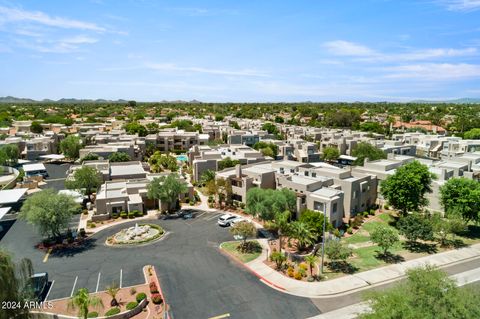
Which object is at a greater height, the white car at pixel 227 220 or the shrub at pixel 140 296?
the white car at pixel 227 220

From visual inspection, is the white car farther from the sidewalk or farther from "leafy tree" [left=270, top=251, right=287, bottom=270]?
"leafy tree" [left=270, top=251, right=287, bottom=270]

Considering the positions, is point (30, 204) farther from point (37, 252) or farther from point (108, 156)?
point (108, 156)

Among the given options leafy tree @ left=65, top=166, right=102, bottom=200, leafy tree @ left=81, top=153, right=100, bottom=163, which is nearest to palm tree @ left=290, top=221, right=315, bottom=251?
leafy tree @ left=65, top=166, right=102, bottom=200

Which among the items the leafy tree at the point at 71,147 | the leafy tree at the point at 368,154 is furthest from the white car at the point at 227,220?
the leafy tree at the point at 71,147

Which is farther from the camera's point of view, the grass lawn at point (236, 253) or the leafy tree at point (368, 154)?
the leafy tree at point (368, 154)

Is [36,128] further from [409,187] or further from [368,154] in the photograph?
[409,187]

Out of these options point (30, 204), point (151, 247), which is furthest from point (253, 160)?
point (30, 204)

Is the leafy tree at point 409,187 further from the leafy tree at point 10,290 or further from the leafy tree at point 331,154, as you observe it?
the leafy tree at point 10,290
